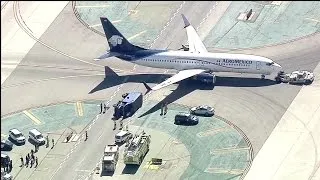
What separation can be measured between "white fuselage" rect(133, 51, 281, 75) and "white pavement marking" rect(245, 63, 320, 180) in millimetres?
8795

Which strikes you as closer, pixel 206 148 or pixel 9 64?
pixel 206 148

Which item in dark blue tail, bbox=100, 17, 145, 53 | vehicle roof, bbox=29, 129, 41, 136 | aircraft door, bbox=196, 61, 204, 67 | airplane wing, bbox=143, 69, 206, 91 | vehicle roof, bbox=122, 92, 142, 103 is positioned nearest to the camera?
vehicle roof, bbox=29, 129, 41, 136

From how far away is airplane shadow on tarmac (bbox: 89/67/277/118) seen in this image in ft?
519

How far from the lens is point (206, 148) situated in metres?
141

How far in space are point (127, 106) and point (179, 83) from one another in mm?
14610

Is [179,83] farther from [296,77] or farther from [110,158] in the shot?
[110,158]

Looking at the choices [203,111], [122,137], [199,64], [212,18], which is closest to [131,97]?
[122,137]

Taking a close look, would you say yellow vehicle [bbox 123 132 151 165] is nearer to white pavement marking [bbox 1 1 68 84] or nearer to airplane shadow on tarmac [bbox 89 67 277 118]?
airplane shadow on tarmac [bbox 89 67 277 118]

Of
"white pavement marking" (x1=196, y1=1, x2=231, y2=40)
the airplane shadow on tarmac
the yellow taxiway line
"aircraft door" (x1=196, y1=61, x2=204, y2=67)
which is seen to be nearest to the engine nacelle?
the airplane shadow on tarmac

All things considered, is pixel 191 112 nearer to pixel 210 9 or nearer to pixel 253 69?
pixel 253 69

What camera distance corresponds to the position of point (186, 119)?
14775cm

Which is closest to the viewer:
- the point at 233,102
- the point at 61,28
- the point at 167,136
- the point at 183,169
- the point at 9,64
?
the point at 183,169

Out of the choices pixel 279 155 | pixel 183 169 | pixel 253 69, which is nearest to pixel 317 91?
pixel 253 69

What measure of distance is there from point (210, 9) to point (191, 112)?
42649mm
